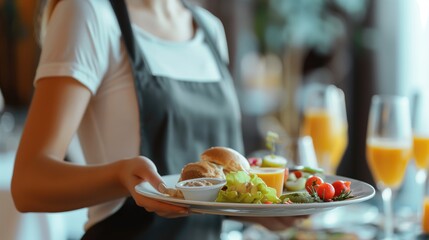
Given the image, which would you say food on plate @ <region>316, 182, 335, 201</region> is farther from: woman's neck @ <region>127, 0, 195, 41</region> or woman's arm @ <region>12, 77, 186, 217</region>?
woman's neck @ <region>127, 0, 195, 41</region>

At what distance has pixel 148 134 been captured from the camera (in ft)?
5.33

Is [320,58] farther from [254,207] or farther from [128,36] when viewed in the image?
[254,207]

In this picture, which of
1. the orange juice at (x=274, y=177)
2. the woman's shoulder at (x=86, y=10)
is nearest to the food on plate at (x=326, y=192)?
the orange juice at (x=274, y=177)

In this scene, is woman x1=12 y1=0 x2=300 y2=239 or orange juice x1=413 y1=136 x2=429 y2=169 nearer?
woman x1=12 y1=0 x2=300 y2=239

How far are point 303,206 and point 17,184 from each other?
0.63 metres

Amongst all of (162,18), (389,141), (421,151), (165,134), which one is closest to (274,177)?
(165,134)

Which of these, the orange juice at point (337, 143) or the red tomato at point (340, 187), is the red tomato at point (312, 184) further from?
the orange juice at point (337, 143)

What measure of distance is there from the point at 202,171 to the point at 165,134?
379mm

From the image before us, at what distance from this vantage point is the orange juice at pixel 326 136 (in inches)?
103

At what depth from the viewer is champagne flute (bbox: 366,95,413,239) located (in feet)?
6.91

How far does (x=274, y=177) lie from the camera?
1312 millimetres

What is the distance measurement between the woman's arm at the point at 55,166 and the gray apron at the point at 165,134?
17 centimetres

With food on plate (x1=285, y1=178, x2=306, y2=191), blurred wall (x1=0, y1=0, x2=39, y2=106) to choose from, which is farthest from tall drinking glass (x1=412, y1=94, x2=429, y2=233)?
blurred wall (x1=0, y1=0, x2=39, y2=106)

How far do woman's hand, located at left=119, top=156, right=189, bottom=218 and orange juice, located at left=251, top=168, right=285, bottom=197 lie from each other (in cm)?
17
